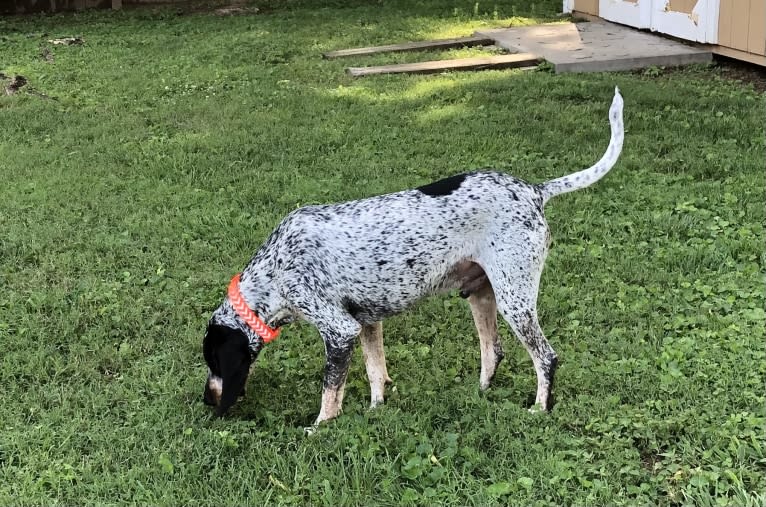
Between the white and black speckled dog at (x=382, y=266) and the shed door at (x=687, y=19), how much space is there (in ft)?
25.1

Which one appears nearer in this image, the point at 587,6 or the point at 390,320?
the point at 390,320

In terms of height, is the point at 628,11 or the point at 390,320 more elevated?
the point at 628,11

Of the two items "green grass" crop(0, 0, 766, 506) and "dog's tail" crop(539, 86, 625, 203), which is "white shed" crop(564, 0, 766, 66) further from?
"dog's tail" crop(539, 86, 625, 203)

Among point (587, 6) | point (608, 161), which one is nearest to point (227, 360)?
point (608, 161)

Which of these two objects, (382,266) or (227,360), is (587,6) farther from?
(227,360)

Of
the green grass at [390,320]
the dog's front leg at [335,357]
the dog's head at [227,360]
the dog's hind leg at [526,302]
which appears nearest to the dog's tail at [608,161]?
the dog's hind leg at [526,302]

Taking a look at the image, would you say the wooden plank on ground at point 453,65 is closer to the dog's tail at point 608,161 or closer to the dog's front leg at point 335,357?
the dog's tail at point 608,161

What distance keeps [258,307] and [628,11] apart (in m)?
10.4

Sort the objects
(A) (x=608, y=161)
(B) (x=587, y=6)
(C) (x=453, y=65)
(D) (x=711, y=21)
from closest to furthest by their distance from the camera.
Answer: (A) (x=608, y=161) → (D) (x=711, y=21) → (C) (x=453, y=65) → (B) (x=587, y=6)

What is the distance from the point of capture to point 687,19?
34.9ft

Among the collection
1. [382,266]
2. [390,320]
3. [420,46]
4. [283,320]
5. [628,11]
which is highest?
[628,11]

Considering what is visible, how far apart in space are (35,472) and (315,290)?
141 centimetres

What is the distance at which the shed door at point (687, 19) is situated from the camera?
33.3 ft

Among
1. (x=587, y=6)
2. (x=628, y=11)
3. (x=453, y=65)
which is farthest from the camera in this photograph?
(x=587, y=6)
